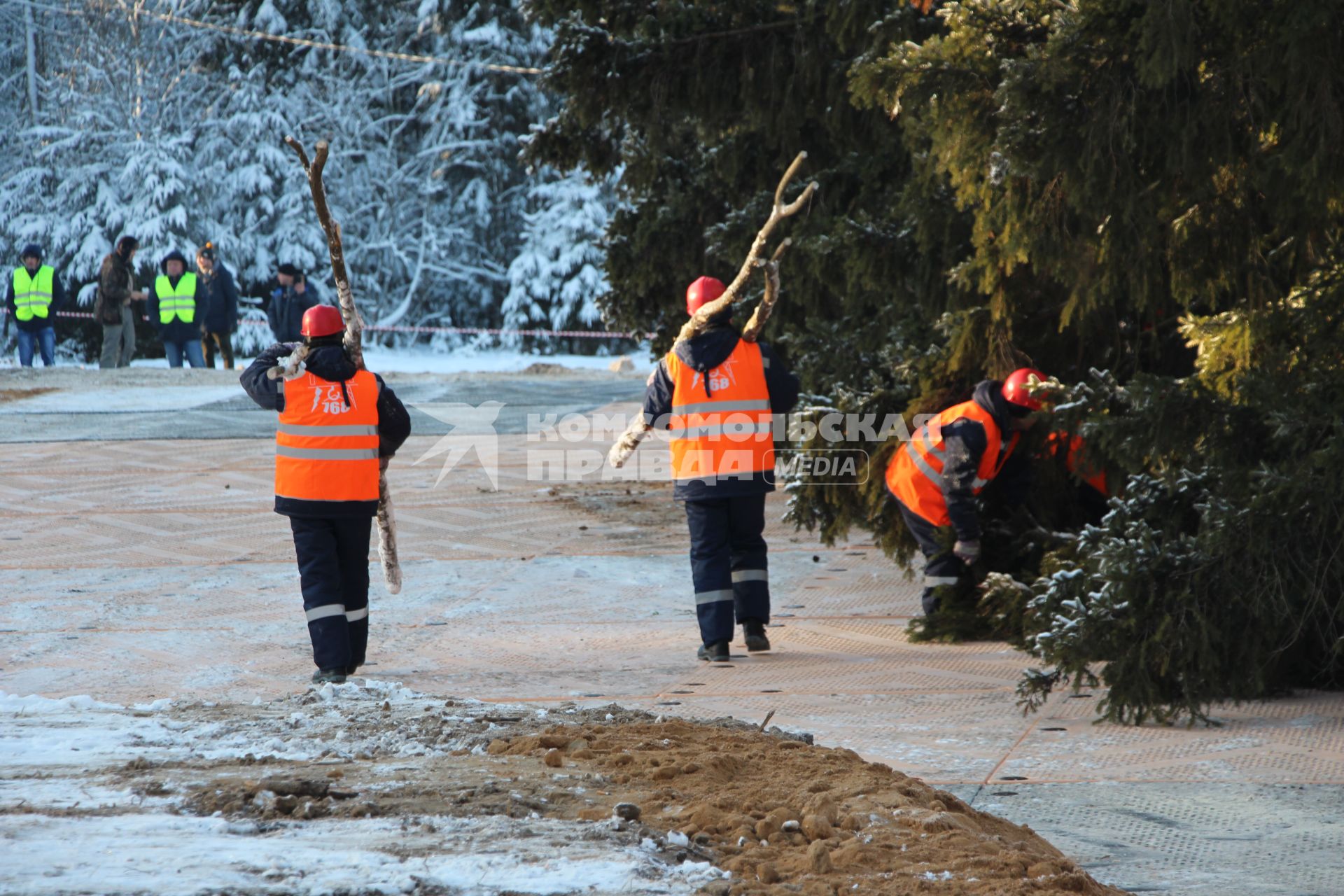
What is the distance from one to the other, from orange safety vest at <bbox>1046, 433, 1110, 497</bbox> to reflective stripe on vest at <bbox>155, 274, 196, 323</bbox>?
16.9m

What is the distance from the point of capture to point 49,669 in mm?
6668

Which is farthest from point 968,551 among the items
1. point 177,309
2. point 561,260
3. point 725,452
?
point 561,260

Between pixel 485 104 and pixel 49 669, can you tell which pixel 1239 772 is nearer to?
pixel 49 669

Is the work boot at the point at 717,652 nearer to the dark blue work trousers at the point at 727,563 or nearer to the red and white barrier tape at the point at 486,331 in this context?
the dark blue work trousers at the point at 727,563

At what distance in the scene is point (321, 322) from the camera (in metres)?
6.66

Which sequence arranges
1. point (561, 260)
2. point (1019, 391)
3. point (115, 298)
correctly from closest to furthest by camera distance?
point (1019, 391)
point (115, 298)
point (561, 260)

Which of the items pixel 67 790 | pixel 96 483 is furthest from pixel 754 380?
pixel 96 483

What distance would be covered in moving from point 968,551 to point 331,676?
3.14 meters

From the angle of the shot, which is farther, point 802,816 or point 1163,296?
point 1163,296

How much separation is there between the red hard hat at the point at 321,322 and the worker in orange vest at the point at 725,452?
4.94 ft

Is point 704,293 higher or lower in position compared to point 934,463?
higher

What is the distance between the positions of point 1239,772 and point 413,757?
2666 millimetres

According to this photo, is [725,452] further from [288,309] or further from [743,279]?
[288,309]

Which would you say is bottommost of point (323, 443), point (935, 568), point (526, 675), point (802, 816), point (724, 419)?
point (526, 675)
